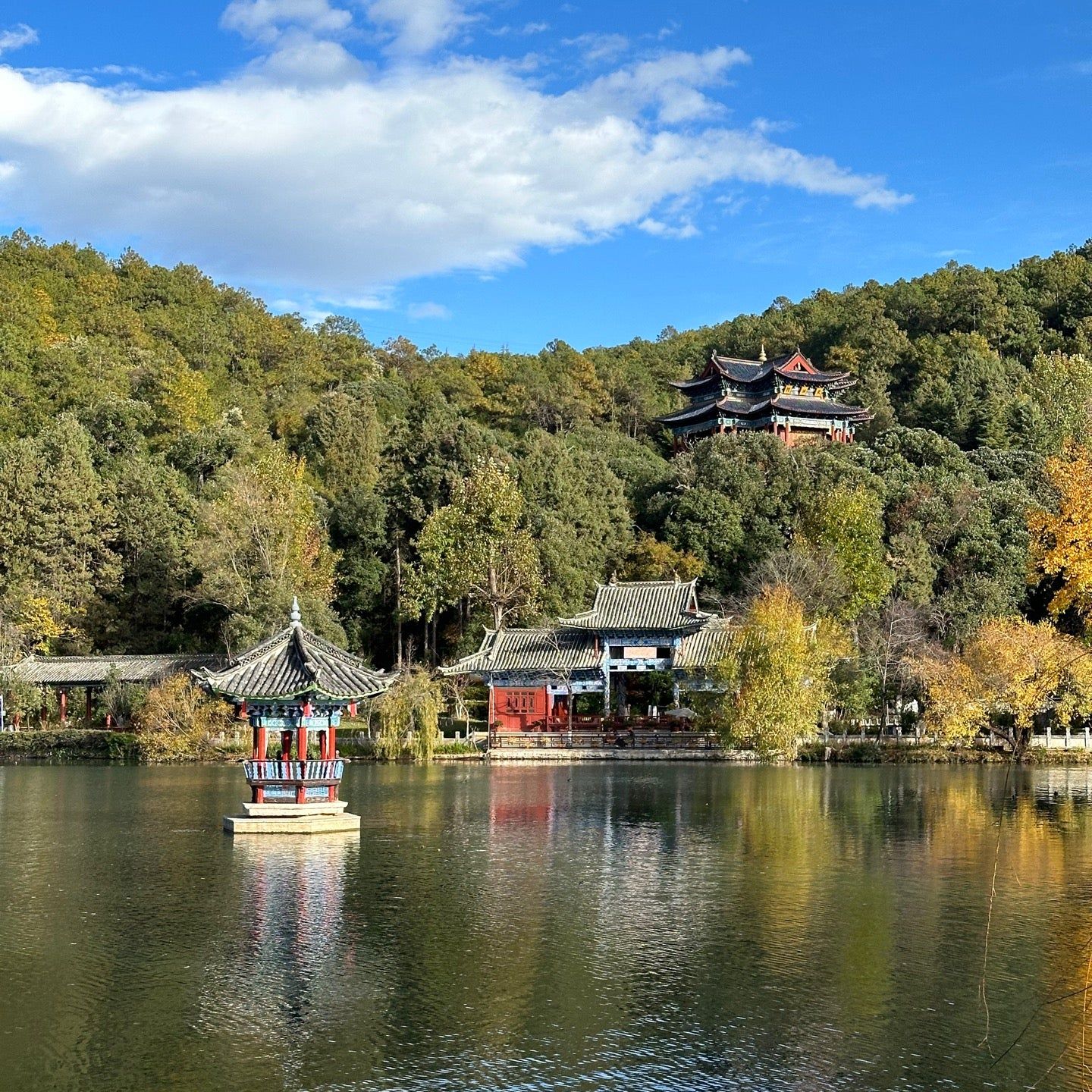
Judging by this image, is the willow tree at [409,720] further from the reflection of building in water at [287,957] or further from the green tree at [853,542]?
the reflection of building in water at [287,957]

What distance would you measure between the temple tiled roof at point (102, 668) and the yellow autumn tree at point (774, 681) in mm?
21486

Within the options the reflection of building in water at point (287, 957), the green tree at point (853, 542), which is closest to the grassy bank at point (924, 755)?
the green tree at point (853, 542)

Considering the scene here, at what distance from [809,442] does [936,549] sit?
12559mm

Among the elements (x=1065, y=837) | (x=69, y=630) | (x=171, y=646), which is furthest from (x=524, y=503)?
(x=1065, y=837)

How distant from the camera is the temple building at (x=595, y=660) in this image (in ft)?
174

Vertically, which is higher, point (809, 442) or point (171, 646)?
point (809, 442)

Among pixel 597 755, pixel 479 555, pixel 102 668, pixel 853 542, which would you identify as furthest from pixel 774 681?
pixel 102 668

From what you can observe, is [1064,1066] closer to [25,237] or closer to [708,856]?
[708,856]

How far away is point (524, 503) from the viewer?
63562 millimetres

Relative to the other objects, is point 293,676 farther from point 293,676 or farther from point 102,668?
point 102,668

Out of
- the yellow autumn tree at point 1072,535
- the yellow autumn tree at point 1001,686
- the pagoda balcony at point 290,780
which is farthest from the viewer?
the yellow autumn tree at point 1001,686

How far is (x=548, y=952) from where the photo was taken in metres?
16.2

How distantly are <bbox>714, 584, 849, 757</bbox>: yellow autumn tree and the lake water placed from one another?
1397 cm

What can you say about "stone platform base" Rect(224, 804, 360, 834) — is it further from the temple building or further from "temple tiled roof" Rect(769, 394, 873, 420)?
"temple tiled roof" Rect(769, 394, 873, 420)
